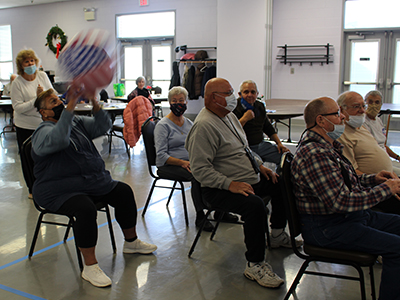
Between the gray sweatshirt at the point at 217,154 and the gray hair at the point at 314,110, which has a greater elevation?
the gray hair at the point at 314,110

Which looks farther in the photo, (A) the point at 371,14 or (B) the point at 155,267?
(A) the point at 371,14

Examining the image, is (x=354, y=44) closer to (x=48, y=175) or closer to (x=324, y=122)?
(x=324, y=122)

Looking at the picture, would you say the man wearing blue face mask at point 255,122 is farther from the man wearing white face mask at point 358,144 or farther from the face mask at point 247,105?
the man wearing white face mask at point 358,144

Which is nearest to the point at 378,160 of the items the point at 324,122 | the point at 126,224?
the point at 324,122

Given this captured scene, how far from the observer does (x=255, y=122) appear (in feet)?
11.4

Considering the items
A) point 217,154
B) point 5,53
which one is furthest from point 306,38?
point 5,53

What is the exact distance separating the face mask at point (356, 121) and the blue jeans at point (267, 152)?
0.97 meters

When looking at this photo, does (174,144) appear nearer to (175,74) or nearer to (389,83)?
(389,83)

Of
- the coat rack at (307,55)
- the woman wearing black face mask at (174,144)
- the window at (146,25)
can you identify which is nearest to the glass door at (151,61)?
the window at (146,25)

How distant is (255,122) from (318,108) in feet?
5.11

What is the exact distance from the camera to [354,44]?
834cm

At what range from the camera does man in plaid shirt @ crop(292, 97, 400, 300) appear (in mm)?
1659

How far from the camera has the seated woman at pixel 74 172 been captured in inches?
84.2

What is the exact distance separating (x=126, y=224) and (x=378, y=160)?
1780 millimetres
